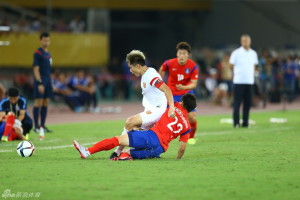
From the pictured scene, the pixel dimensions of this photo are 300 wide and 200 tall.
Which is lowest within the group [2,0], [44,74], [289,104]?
[289,104]

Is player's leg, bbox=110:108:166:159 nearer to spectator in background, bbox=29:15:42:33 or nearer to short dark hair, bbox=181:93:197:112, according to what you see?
short dark hair, bbox=181:93:197:112

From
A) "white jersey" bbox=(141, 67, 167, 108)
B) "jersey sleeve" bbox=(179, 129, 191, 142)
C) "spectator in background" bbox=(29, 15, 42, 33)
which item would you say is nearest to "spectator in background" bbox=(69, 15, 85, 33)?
"spectator in background" bbox=(29, 15, 42, 33)

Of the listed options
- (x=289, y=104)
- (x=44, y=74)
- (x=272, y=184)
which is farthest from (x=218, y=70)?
(x=272, y=184)

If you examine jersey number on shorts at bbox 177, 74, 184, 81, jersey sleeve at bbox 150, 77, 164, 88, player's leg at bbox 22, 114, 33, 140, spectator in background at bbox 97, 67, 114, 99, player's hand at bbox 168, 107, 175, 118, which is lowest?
spectator in background at bbox 97, 67, 114, 99

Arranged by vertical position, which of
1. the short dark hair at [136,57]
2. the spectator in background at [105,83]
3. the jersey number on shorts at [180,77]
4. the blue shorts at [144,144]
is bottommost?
the spectator in background at [105,83]

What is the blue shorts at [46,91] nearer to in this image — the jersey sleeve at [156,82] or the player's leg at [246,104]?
the player's leg at [246,104]

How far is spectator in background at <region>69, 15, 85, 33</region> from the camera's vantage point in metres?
36.2

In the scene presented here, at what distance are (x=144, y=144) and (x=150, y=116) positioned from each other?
2.77 feet

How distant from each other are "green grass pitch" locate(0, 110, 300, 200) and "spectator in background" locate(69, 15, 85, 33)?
20.8 meters

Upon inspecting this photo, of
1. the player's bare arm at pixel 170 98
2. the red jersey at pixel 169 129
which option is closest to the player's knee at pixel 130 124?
the red jersey at pixel 169 129

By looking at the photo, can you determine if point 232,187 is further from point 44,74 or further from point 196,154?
point 44,74

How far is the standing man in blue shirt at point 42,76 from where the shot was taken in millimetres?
18094

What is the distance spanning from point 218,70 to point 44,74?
17946 millimetres

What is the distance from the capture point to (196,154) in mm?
13133
